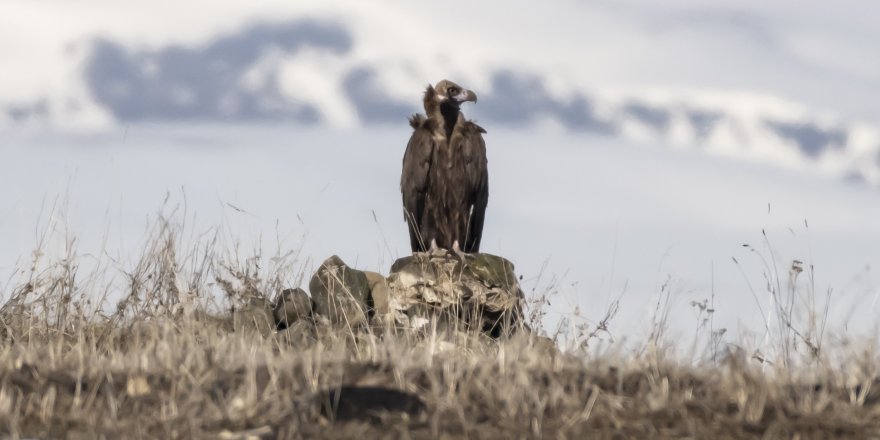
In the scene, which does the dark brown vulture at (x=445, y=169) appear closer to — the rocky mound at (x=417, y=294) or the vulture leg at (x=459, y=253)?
the vulture leg at (x=459, y=253)

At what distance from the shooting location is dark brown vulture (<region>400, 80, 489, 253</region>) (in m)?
9.84

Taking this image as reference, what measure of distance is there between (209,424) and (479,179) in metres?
6.28

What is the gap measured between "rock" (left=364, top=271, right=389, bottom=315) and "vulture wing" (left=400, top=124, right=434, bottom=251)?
1.61 ft

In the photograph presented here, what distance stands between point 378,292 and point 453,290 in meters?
0.86

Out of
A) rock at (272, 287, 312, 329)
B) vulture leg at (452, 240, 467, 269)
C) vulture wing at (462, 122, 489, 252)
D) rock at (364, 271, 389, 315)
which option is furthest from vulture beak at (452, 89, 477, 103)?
rock at (272, 287, 312, 329)

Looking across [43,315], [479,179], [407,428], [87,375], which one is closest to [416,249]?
[479,179]

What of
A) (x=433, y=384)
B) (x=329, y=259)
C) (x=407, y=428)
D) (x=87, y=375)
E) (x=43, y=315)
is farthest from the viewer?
(x=329, y=259)

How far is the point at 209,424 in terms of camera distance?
3.89 metres

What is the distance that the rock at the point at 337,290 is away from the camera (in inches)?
350

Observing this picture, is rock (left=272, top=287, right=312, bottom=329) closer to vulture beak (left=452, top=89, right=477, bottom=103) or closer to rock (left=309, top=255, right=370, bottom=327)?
rock (left=309, top=255, right=370, bottom=327)

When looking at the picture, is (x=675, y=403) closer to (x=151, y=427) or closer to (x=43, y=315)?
(x=151, y=427)

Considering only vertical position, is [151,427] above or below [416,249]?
below

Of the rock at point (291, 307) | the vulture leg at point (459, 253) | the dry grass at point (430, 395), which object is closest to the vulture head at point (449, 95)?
the vulture leg at point (459, 253)

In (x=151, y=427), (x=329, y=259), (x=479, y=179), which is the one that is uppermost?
(x=479, y=179)
